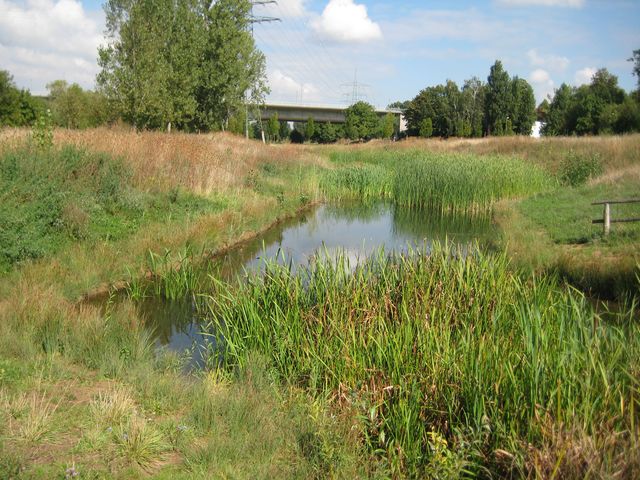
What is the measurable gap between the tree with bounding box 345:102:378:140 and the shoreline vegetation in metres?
53.1

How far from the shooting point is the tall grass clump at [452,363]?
3828 mm

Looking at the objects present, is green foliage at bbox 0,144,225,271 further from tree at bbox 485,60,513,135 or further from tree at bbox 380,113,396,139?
tree at bbox 380,113,396,139

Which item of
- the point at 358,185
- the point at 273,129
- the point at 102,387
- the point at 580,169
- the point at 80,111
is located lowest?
the point at 102,387

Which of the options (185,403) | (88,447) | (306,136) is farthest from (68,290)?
(306,136)

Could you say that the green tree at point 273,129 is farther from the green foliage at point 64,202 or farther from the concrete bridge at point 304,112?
the green foliage at point 64,202

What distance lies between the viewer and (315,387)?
535 centimetres

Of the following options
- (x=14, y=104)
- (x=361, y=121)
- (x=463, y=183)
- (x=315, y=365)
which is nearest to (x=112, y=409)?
(x=315, y=365)

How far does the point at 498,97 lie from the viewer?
2320 inches

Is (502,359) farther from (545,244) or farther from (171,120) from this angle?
(171,120)

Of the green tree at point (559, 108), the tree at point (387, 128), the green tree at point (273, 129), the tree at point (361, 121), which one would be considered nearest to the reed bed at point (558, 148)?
the green tree at point (559, 108)

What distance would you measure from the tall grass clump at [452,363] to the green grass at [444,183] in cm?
1294

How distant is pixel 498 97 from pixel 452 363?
58.7 meters

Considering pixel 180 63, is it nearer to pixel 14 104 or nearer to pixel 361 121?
pixel 14 104

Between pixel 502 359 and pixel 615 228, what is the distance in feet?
29.1
